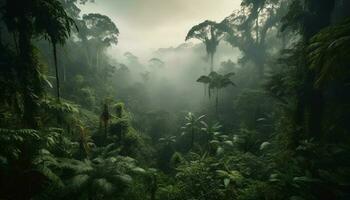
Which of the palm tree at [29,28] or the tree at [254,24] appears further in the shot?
the tree at [254,24]

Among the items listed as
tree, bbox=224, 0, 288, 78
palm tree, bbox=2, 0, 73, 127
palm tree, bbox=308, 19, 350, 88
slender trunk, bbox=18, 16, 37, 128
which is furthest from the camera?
tree, bbox=224, 0, 288, 78

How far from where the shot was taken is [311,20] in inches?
373

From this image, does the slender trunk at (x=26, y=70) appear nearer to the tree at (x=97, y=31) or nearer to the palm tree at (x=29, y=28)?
the palm tree at (x=29, y=28)

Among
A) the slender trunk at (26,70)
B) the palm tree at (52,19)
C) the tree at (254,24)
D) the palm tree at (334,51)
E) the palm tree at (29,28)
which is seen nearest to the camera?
the palm tree at (334,51)

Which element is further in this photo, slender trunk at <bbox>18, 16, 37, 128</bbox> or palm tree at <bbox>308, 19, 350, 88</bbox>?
slender trunk at <bbox>18, 16, 37, 128</bbox>

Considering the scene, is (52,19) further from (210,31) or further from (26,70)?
(210,31)

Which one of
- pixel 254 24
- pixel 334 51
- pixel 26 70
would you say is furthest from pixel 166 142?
pixel 254 24

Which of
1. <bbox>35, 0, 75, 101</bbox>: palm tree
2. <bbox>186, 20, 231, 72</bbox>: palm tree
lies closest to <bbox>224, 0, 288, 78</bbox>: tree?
<bbox>186, 20, 231, 72</bbox>: palm tree

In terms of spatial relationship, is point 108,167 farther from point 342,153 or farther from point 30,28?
point 342,153

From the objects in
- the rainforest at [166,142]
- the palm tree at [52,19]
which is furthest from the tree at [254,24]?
the palm tree at [52,19]

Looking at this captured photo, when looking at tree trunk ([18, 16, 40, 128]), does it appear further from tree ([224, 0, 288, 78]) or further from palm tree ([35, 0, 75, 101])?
tree ([224, 0, 288, 78])

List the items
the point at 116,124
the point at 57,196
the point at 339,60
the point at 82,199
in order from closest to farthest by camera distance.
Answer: the point at 339,60 → the point at 57,196 → the point at 82,199 → the point at 116,124

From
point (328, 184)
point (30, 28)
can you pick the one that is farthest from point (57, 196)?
point (328, 184)

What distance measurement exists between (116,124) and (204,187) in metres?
10.4
